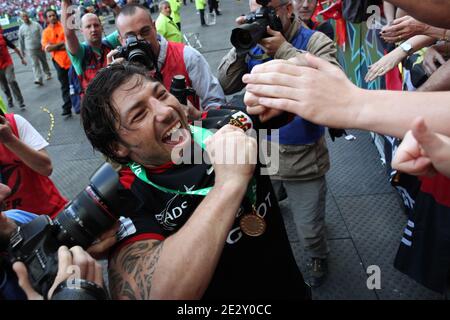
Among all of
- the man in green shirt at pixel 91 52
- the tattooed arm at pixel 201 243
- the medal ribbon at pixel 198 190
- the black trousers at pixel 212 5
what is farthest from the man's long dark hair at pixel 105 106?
the black trousers at pixel 212 5

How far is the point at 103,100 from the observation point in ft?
5.02

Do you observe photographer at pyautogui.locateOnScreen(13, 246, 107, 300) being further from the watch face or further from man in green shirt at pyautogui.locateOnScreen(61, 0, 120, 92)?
man in green shirt at pyautogui.locateOnScreen(61, 0, 120, 92)

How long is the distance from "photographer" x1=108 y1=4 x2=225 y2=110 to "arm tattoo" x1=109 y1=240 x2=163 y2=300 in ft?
5.74

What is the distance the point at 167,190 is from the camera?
1.41 metres

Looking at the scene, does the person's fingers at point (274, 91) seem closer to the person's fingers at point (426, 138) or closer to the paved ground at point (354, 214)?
the person's fingers at point (426, 138)

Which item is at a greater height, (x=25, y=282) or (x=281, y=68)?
(x=281, y=68)

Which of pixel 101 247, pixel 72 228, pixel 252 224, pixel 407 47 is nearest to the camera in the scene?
pixel 72 228

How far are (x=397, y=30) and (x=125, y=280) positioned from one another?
224cm

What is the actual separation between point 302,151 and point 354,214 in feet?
4.17

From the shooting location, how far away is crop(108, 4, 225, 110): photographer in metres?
2.87

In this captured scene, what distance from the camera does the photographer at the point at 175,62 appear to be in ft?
9.41

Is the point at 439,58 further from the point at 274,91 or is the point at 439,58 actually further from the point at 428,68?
the point at 274,91

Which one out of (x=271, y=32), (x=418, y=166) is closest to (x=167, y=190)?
(x=418, y=166)
